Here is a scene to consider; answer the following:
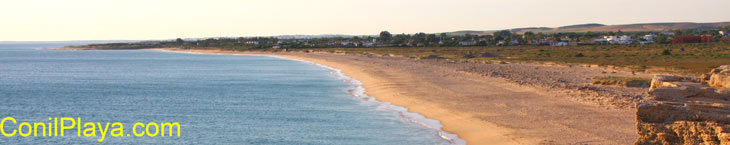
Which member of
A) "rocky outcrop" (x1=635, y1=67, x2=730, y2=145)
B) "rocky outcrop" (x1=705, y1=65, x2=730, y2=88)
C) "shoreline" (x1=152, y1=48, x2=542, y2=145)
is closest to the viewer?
"rocky outcrop" (x1=635, y1=67, x2=730, y2=145)

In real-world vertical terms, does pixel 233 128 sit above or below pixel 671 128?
below

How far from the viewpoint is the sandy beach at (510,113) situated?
1869cm

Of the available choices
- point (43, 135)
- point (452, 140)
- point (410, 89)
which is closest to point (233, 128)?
point (43, 135)

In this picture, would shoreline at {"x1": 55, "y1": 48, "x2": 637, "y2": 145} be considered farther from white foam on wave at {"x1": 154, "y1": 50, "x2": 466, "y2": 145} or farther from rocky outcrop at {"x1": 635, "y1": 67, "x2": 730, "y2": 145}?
rocky outcrop at {"x1": 635, "y1": 67, "x2": 730, "y2": 145}

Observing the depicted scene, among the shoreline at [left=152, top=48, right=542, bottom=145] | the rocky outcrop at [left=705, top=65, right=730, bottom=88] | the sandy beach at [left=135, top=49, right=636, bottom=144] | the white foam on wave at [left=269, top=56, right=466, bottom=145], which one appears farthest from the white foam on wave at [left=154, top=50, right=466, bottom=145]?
the rocky outcrop at [left=705, top=65, right=730, bottom=88]

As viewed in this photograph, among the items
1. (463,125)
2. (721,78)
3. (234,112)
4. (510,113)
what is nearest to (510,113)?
(510,113)

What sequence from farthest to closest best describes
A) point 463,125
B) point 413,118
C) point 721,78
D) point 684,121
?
point 413,118 < point 463,125 < point 721,78 < point 684,121

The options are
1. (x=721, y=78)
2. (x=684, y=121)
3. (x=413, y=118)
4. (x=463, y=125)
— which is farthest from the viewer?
(x=413, y=118)

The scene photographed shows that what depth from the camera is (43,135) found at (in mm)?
21422

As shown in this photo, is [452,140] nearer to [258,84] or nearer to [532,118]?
[532,118]

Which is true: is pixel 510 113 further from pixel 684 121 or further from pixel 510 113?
pixel 684 121

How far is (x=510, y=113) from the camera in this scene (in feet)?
77.2

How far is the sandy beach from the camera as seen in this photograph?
1869 cm

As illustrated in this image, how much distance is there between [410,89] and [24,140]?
19176mm
